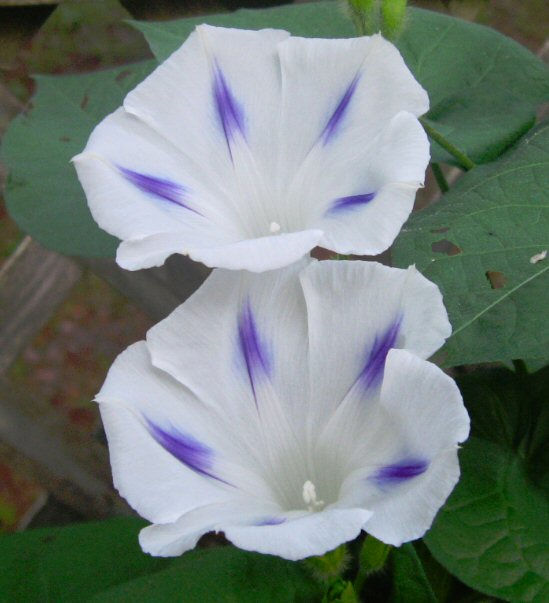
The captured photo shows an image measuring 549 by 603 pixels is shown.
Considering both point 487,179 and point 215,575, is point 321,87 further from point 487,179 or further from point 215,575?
point 215,575

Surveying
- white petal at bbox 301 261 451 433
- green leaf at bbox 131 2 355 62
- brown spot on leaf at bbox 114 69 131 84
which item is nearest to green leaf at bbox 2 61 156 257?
brown spot on leaf at bbox 114 69 131 84

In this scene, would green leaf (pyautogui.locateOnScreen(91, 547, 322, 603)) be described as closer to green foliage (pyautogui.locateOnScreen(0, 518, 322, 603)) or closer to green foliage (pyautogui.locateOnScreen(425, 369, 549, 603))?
green foliage (pyautogui.locateOnScreen(0, 518, 322, 603))

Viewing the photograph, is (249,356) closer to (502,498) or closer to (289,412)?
(289,412)

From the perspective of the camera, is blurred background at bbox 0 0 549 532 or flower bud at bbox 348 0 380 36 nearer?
flower bud at bbox 348 0 380 36

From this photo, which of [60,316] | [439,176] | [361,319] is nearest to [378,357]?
[361,319]

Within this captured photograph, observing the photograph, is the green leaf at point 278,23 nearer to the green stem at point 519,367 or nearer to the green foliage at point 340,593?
the green stem at point 519,367

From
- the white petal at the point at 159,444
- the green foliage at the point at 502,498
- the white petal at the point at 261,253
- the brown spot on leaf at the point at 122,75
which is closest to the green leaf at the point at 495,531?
the green foliage at the point at 502,498
